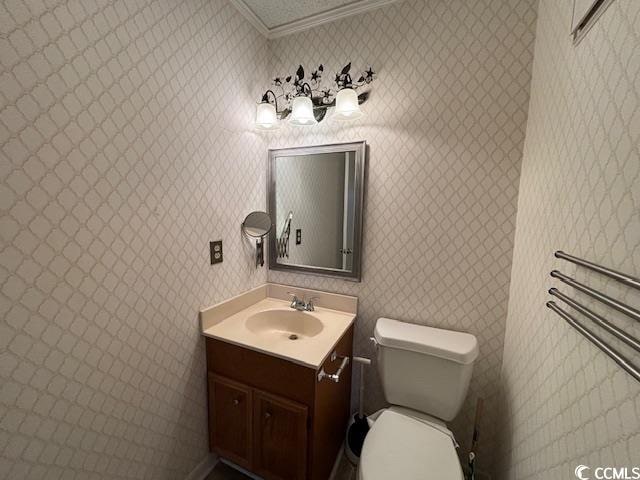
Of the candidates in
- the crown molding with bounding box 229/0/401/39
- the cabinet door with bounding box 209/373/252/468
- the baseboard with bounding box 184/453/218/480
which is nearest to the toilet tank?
the cabinet door with bounding box 209/373/252/468

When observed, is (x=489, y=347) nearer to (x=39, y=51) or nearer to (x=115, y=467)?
(x=115, y=467)

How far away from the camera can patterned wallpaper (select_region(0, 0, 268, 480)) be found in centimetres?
71

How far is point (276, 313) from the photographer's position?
1556mm

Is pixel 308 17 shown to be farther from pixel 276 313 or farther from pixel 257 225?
pixel 276 313

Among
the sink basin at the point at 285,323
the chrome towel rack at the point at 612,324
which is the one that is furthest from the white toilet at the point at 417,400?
the chrome towel rack at the point at 612,324

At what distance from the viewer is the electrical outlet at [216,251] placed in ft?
4.31

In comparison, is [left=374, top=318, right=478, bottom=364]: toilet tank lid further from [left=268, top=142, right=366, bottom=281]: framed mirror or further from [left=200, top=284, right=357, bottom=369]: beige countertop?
[left=268, top=142, right=366, bottom=281]: framed mirror

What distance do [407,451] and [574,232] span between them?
3.24ft

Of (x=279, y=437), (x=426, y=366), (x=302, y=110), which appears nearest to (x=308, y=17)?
(x=302, y=110)

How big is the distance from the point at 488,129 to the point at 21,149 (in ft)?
5.57

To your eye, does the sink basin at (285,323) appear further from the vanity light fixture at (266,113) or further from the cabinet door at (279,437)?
the vanity light fixture at (266,113)

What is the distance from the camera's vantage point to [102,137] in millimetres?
855

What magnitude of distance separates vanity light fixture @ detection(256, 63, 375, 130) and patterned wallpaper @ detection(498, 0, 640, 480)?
0.76 m

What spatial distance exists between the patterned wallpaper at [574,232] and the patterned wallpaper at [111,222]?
1392mm
